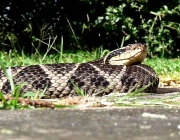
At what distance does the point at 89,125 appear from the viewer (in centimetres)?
202

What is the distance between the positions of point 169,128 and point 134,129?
15cm

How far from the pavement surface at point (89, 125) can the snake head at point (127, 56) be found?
3.28m

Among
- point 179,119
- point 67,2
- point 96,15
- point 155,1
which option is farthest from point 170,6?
point 179,119

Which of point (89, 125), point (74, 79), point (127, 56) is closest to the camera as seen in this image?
point (89, 125)

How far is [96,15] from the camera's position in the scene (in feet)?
47.7

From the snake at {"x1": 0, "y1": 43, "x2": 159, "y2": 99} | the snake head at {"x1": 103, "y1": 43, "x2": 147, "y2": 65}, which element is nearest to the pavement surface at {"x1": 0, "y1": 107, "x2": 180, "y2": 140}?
the snake at {"x1": 0, "y1": 43, "x2": 159, "y2": 99}

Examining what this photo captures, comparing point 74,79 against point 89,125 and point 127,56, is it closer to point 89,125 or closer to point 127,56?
point 127,56

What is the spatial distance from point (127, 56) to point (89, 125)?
383cm

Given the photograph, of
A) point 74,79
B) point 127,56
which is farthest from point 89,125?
point 127,56

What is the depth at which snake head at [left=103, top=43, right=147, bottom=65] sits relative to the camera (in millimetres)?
5789

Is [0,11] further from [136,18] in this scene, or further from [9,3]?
[136,18]

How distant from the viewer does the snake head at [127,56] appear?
5.79 meters

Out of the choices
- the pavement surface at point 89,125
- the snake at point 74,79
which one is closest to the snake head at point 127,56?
the snake at point 74,79

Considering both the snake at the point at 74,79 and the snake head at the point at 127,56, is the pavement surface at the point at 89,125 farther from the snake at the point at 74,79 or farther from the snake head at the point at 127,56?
the snake head at the point at 127,56
